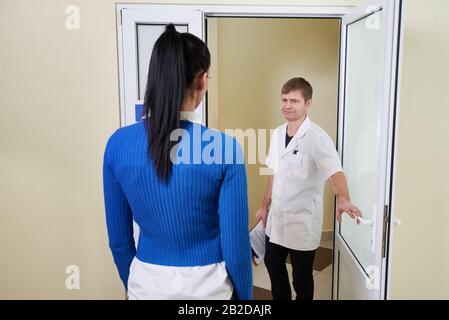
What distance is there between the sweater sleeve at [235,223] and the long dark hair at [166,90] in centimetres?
15

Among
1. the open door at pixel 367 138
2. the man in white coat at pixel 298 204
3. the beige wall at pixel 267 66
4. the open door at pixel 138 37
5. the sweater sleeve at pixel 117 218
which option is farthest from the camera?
the beige wall at pixel 267 66

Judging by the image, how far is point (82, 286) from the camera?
2.03 metres

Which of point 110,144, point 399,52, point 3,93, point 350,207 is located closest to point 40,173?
point 3,93

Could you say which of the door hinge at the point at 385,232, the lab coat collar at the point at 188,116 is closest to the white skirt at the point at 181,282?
the lab coat collar at the point at 188,116

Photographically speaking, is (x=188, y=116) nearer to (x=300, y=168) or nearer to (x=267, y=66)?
(x=300, y=168)

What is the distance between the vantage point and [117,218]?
112cm

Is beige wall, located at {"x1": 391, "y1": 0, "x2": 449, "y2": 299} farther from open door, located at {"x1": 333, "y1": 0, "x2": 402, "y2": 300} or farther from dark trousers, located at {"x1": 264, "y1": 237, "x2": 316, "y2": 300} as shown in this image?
dark trousers, located at {"x1": 264, "y1": 237, "x2": 316, "y2": 300}

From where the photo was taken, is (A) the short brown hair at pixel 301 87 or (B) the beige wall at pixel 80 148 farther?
(A) the short brown hair at pixel 301 87

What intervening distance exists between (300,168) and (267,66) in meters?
1.54

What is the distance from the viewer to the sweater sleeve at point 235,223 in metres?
0.98

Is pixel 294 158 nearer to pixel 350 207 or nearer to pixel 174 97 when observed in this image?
pixel 350 207

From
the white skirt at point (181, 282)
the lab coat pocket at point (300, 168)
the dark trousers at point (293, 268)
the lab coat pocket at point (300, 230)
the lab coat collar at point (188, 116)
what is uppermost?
the lab coat collar at point (188, 116)

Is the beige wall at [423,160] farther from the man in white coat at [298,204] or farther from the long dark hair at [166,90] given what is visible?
the long dark hair at [166,90]
